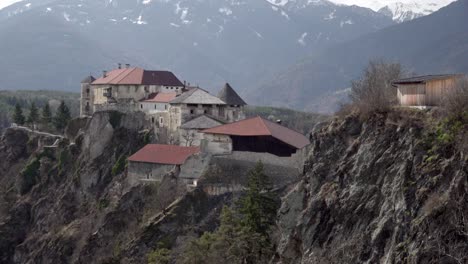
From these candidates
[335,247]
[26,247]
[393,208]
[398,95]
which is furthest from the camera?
[26,247]

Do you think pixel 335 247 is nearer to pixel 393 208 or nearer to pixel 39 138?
pixel 393 208

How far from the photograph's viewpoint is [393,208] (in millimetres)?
30828

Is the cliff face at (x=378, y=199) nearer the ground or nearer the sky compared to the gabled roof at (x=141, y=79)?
nearer the ground

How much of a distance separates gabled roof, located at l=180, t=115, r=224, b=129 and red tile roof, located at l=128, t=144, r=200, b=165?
3749 millimetres

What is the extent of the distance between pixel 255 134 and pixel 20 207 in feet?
127

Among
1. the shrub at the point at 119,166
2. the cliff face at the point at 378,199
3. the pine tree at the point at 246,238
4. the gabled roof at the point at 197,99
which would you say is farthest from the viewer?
the shrub at the point at 119,166

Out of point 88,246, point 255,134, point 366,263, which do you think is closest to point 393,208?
point 366,263

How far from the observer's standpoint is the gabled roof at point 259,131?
6234 cm

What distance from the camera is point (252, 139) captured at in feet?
206

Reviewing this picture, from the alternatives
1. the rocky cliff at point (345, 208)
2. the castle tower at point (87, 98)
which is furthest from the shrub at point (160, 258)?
the castle tower at point (87, 98)

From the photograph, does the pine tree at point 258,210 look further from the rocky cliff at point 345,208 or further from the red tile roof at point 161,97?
the red tile roof at point 161,97

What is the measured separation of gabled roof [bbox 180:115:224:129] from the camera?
2832 inches

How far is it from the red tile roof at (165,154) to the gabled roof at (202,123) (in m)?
3.75

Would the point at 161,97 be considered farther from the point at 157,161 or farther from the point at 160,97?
the point at 157,161
